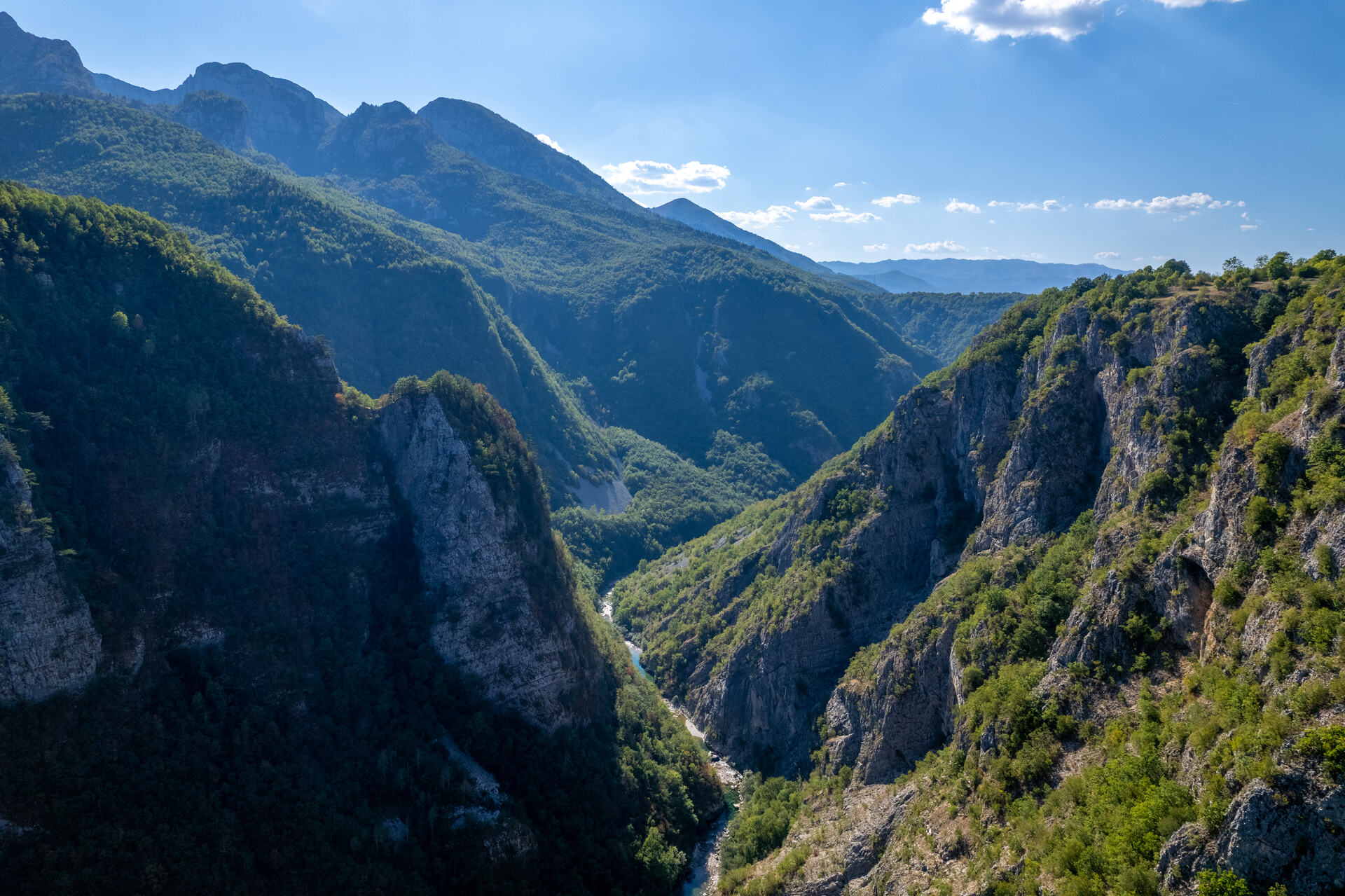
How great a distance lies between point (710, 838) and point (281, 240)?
172252 millimetres

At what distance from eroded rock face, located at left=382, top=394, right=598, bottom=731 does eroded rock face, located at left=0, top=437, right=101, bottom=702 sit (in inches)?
1284

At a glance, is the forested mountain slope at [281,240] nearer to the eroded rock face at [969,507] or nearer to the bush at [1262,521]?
the eroded rock face at [969,507]

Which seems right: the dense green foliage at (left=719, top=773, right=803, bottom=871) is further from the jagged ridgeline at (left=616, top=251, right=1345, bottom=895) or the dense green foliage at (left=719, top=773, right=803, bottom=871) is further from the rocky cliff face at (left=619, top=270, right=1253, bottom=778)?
the rocky cliff face at (left=619, top=270, right=1253, bottom=778)

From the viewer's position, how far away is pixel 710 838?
284 ft

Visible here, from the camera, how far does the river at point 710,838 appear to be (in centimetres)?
7862

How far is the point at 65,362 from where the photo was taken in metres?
65.8

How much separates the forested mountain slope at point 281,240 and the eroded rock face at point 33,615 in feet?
369

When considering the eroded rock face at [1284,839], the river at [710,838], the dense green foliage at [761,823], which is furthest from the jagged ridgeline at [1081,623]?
the river at [710,838]

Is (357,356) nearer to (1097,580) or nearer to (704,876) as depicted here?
(704,876)

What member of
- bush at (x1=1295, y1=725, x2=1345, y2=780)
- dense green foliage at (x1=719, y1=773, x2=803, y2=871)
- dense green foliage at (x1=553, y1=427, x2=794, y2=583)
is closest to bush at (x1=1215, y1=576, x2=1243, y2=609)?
bush at (x1=1295, y1=725, x2=1345, y2=780)

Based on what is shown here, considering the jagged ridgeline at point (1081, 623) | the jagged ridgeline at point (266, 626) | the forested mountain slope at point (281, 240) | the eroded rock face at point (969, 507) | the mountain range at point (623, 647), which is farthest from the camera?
the forested mountain slope at point (281, 240)

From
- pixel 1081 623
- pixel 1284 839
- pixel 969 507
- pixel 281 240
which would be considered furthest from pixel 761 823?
pixel 281 240

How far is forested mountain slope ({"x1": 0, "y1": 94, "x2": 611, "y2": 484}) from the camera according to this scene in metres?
160

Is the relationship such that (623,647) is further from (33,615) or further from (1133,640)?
(1133,640)
